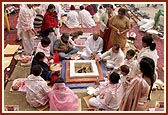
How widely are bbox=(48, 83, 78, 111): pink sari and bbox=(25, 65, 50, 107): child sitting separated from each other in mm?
198

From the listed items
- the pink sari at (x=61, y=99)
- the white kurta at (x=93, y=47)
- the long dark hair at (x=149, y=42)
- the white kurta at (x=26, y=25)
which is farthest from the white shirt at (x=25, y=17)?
the long dark hair at (x=149, y=42)

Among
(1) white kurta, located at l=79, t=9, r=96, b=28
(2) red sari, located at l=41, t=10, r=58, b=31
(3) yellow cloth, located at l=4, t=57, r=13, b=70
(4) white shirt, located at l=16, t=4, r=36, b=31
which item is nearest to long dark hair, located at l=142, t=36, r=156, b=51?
(2) red sari, located at l=41, t=10, r=58, b=31

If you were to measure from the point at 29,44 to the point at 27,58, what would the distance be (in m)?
0.34

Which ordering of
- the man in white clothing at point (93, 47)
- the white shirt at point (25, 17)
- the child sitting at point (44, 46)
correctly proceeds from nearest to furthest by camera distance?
1. the child sitting at point (44, 46)
2. the white shirt at point (25, 17)
3. the man in white clothing at point (93, 47)

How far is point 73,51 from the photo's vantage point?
5.89 meters

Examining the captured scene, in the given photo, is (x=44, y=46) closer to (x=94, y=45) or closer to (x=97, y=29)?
(x=94, y=45)

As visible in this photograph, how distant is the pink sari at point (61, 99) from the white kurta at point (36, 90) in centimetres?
19

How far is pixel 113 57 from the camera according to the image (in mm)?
5316

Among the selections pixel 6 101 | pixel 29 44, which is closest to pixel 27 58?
pixel 29 44

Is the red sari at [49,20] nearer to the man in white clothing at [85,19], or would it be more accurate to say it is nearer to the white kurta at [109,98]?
the white kurta at [109,98]

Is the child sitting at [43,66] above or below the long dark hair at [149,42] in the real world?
below

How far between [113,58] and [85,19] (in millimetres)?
3041

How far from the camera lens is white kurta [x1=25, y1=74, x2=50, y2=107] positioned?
13.4ft

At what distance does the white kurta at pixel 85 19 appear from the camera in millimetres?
8031
